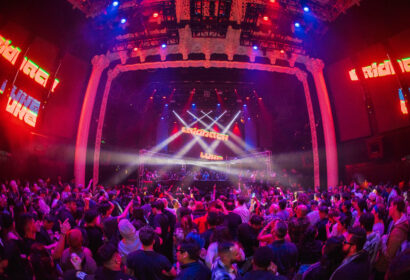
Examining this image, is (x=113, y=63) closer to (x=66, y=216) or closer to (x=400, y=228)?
(x=66, y=216)

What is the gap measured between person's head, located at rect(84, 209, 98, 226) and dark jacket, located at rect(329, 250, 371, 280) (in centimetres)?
314

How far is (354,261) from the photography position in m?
3.04

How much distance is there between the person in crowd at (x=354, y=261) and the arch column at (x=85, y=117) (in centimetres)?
1351

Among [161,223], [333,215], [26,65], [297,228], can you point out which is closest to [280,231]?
[297,228]

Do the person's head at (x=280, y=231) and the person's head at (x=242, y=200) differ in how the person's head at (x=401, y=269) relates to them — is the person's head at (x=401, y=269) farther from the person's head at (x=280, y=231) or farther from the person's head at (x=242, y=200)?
the person's head at (x=242, y=200)

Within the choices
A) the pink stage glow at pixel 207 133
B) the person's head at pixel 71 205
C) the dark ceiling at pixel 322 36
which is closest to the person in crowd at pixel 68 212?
the person's head at pixel 71 205

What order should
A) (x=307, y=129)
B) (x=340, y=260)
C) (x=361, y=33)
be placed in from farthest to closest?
(x=307, y=129), (x=361, y=33), (x=340, y=260)

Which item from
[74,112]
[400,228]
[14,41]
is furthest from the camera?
[74,112]

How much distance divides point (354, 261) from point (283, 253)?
81 cm

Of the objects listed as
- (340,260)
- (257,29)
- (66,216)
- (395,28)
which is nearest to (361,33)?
(395,28)

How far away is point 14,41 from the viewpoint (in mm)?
10719

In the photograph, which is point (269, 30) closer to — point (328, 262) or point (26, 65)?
point (26, 65)

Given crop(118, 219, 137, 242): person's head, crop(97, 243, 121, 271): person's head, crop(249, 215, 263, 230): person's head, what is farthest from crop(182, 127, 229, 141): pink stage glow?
crop(97, 243, 121, 271): person's head

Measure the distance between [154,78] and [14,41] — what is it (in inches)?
360
